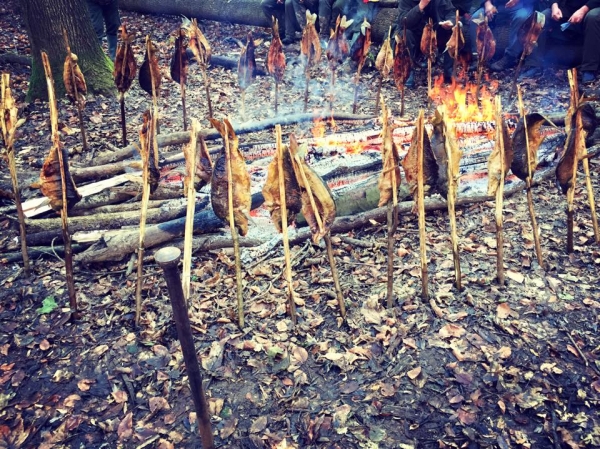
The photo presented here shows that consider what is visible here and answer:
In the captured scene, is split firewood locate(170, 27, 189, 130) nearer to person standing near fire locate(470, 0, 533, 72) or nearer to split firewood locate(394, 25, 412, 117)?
split firewood locate(394, 25, 412, 117)

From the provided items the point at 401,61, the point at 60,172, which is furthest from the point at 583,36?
the point at 60,172

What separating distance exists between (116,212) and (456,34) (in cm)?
626

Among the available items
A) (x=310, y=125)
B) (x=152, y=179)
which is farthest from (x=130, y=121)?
(x=152, y=179)

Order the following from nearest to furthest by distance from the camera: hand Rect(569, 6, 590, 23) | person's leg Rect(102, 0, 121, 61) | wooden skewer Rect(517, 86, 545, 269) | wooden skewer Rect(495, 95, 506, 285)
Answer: wooden skewer Rect(495, 95, 506, 285)
wooden skewer Rect(517, 86, 545, 269)
hand Rect(569, 6, 590, 23)
person's leg Rect(102, 0, 121, 61)

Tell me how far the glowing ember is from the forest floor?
269 centimetres

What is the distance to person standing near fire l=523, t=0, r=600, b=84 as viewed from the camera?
8281 mm

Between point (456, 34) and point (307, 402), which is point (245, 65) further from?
point (307, 402)

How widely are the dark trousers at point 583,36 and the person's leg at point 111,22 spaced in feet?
30.1

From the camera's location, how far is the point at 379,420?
304cm

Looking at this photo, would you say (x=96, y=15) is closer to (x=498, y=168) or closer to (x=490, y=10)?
(x=490, y=10)

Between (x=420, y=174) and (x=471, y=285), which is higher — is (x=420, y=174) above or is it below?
above

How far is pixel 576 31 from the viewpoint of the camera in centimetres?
866

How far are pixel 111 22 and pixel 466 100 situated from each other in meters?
8.01

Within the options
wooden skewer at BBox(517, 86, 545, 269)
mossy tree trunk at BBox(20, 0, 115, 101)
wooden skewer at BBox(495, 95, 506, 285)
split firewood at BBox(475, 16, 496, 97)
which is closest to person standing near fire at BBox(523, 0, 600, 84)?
split firewood at BBox(475, 16, 496, 97)
